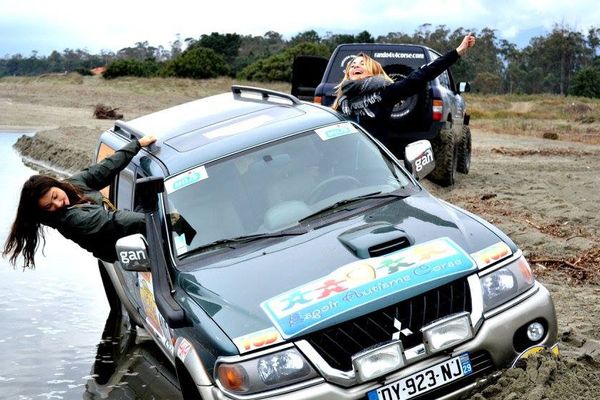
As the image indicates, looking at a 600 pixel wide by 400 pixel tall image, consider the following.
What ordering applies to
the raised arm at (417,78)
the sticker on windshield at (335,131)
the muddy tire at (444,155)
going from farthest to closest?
1. the muddy tire at (444,155)
2. the raised arm at (417,78)
3. the sticker on windshield at (335,131)

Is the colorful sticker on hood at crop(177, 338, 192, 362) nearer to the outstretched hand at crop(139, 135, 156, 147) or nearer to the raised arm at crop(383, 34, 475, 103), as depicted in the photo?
the outstretched hand at crop(139, 135, 156, 147)

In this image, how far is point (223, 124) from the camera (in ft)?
21.6

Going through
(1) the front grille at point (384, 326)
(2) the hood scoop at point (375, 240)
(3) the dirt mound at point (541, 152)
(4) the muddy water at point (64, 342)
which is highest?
(2) the hood scoop at point (375, 240)

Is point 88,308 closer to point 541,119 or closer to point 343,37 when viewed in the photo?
point 541,119

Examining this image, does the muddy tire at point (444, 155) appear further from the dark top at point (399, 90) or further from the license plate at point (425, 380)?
the license plate at point (425, 380)

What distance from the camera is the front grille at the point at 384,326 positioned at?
4.47 meters

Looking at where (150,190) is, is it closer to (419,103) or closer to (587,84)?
(419,103)

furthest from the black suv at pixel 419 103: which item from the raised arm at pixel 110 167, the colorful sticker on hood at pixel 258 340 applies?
the colorful sticker on hood at pixel 258 340

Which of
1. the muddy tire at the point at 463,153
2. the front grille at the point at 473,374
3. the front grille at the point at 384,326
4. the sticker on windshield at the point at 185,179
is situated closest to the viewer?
the front grille at the point at 384,326

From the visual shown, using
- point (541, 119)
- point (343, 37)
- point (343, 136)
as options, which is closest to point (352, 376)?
point (343, 136)

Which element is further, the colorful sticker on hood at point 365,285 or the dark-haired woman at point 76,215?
the dark-haired woman at point 76,215

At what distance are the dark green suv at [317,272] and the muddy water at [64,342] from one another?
738mm

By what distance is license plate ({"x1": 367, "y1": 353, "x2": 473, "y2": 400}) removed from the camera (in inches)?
177

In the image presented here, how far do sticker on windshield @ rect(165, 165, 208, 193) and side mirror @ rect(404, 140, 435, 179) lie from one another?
1.34 m
